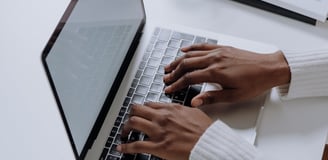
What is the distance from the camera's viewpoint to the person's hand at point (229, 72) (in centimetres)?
88

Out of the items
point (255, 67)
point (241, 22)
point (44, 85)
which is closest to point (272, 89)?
point (255, 67)

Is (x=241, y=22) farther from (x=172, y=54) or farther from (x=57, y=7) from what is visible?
(x=57, y=7)

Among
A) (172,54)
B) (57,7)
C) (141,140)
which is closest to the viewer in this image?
(141,140)

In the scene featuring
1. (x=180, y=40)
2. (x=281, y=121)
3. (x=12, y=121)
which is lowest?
(x=12, y=121)

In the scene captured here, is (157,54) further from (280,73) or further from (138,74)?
(280,73)

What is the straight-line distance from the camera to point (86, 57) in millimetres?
793

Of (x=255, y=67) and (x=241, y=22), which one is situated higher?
(x=241, y=22)

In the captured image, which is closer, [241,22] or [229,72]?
[229,72]

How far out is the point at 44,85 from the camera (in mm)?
994

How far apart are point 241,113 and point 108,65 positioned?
0.23 metres

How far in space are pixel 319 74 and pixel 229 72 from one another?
5.9 inches

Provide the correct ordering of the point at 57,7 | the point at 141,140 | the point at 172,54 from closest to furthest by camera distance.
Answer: the point at 141,140, the point at 172,54, the point at 57,7

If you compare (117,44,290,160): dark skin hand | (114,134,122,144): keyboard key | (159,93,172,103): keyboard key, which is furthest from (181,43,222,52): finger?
(114,134,122,144): keyboard key

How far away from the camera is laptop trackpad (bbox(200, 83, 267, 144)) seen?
2.83ft
